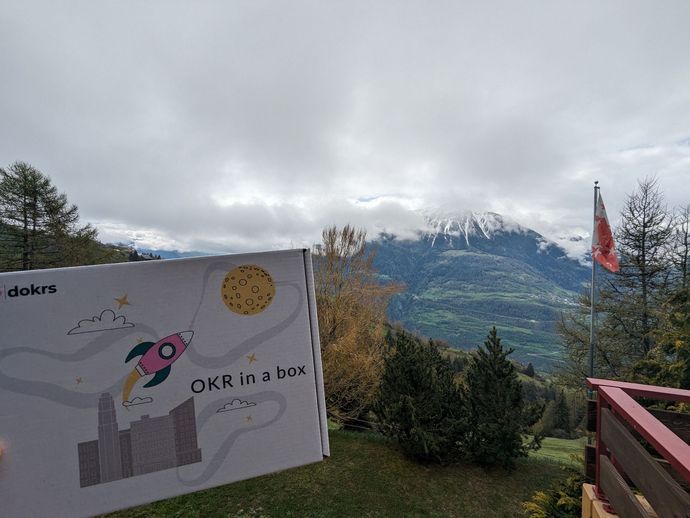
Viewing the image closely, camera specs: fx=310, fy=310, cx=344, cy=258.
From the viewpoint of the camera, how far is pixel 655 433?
5.69 ft

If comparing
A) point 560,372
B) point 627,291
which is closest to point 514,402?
point 560,372

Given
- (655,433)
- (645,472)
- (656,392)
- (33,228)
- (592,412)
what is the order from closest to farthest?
(655,433) → (645,472) → (656,392) → (592,412) → (33,228)

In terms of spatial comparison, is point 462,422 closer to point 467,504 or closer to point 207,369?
point 467,504

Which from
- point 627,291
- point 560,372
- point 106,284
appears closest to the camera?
point 106,284

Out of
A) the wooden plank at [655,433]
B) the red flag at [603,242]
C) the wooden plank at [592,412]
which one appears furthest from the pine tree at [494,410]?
the wooden plank at [655,433]

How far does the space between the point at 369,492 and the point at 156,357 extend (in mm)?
7175

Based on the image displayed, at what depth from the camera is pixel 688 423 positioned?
241 centimetres

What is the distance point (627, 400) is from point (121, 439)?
3.64 meters

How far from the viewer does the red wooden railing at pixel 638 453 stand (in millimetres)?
1563

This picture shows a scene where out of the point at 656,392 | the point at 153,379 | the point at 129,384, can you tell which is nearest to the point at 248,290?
the point at 153,379

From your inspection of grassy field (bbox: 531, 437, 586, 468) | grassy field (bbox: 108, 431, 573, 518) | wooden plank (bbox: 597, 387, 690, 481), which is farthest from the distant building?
grassy field (bbox: 531, 437, 586, 468)

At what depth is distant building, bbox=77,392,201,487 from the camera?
84.5 inches

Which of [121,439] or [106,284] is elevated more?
[106,284]

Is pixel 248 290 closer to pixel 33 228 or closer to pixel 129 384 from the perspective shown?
pixel 129 384
